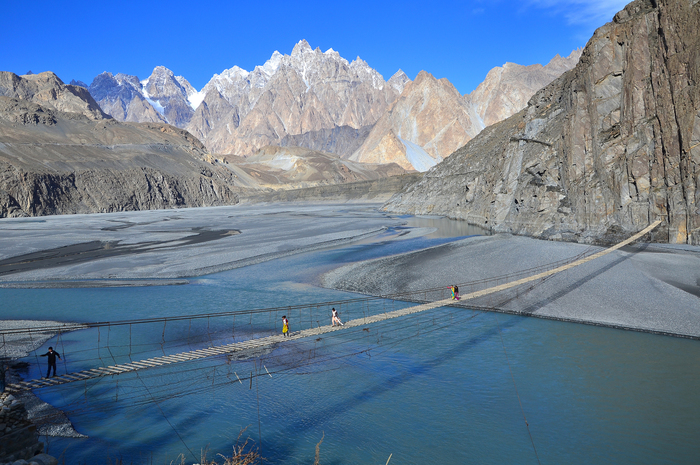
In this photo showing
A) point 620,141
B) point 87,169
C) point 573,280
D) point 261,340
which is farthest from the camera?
point 87,169

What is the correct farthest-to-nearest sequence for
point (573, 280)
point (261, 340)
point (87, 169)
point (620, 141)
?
point (87, 169)
point (620, 141)
point (573, 280)
point (261, 340)

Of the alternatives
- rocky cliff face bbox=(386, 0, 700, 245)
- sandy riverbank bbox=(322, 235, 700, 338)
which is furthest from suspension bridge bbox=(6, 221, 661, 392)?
rocky cliff face bbox=(386, 0, 700, 245)

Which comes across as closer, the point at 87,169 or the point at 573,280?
the point at 573,280

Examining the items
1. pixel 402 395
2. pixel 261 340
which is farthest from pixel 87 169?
pixel 402 395

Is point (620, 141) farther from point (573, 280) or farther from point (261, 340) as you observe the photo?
point (261, 340)

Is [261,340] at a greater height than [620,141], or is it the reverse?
[620,141]

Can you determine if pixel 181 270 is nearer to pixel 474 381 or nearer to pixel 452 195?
pixel 474 381
